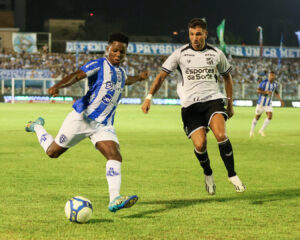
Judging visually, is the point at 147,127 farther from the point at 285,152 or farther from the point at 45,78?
the point at 45,78

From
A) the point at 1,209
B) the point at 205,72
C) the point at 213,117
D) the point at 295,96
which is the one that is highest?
the point at 205,72

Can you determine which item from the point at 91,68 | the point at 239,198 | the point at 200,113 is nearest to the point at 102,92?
the point at 91,68

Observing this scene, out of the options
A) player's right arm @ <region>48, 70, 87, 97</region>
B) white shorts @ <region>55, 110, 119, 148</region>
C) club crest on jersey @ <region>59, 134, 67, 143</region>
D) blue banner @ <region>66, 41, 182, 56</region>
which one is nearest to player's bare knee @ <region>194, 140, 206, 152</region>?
white shorts @ <region>55, 110, 119, 148</region>

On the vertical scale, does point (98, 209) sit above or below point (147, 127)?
above

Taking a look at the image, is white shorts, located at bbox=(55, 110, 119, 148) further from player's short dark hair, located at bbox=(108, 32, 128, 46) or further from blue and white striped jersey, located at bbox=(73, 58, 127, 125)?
player's short dark hair, located at bbox=(108, 32, 128, 46)

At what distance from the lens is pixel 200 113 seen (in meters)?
8.71

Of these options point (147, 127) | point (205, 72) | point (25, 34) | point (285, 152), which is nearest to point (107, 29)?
point (25, 34)

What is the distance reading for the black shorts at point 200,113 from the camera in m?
8.57

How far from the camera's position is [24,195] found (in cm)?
845

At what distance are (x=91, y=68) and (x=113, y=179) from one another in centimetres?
134

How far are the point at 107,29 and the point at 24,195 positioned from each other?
334 feet

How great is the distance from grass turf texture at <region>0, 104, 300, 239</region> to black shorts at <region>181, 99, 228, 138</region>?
99 cm

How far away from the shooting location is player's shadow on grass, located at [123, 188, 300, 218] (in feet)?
24.5

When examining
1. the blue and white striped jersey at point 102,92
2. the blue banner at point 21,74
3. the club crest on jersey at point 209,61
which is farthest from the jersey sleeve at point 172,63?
the blue banner at point 21,74
